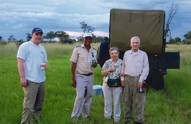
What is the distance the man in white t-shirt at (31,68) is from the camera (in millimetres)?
5603

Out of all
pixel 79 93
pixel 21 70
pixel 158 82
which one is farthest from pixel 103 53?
pixel 21 70

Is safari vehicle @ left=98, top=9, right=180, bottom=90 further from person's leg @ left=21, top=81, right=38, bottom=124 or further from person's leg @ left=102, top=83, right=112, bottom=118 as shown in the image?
person's leg @ left=21, top=81, right=38, bottom=124

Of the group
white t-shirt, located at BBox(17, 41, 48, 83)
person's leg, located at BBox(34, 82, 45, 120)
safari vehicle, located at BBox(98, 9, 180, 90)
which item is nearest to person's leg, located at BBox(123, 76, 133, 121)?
person's leg, located at BBox(34, 82, 45, 120)

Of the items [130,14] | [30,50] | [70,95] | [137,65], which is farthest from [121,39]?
[30,50]

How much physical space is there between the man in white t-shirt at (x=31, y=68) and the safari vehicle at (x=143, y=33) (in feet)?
15.6

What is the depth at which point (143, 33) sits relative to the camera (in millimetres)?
10234

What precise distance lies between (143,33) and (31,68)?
530cm

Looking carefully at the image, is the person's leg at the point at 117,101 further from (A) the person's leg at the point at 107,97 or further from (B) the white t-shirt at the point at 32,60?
(B) the white t-shirt at the point at 32,60

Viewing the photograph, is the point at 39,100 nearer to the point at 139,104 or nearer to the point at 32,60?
the point at 32,60

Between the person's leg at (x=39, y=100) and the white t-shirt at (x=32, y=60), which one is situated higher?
the white t-shirt at (x=32, y=60)

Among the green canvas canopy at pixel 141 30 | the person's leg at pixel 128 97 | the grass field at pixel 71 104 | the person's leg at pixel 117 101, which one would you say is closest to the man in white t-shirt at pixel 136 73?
the person's leg at pixel 128 97

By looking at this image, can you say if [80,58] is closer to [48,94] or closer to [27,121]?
[27,121]

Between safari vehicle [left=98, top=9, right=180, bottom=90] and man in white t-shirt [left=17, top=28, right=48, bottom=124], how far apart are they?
188 inches

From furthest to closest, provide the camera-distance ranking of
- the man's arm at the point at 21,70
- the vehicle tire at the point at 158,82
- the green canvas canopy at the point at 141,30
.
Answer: the vehicle tire at the point at 158,82
the green canvas canopy at the point at 141,30
the man's arm at the point at 21,70
